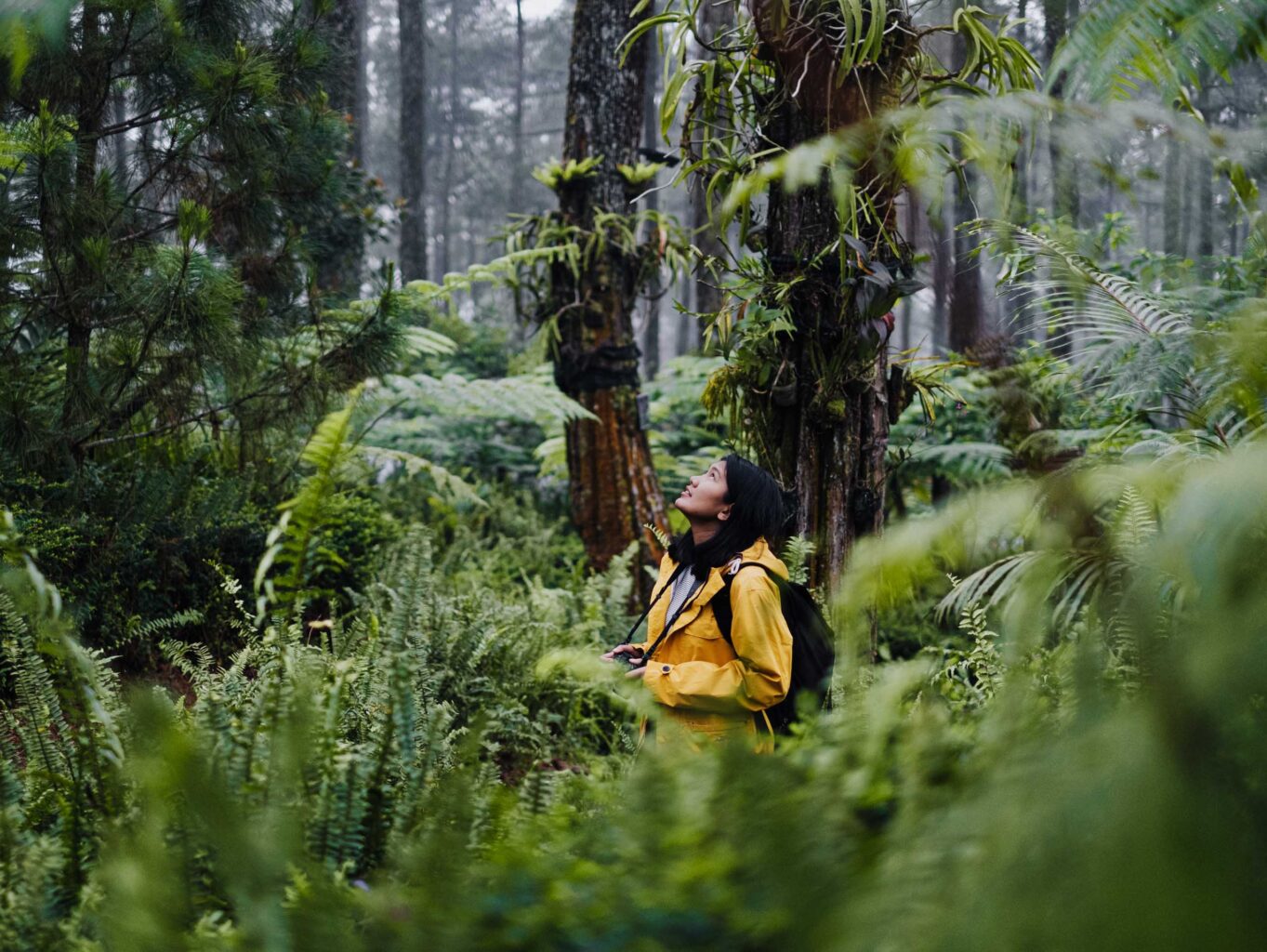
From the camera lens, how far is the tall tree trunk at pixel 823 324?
3.22 m

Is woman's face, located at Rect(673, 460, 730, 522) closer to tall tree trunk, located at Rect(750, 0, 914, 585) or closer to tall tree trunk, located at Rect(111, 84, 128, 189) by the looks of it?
tall tree trunk, located at Rect(750, 0, 914, 585)

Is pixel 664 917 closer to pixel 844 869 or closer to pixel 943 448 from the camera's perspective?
pixel 844 869

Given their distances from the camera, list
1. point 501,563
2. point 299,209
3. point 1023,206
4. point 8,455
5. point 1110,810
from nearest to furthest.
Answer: point 1110,810, point 1023,206, point 8,455, point 299,209, point 501,563

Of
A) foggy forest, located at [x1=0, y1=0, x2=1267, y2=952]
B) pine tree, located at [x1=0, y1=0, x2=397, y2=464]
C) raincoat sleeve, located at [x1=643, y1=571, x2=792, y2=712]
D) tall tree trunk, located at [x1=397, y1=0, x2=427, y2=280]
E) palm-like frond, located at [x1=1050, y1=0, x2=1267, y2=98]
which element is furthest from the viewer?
tall tree trunk, located at [x1=397, y1=0, x2=427, y2=280]

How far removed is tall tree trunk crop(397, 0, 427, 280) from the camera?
14.7 m

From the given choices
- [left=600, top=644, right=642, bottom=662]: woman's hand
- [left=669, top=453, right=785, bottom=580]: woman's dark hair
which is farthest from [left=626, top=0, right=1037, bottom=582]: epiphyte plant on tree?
[left=600, top=644, right=642, bottom=662]: woman's hand

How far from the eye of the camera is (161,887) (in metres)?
1.26

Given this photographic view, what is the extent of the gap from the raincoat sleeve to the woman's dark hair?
21 centimetres

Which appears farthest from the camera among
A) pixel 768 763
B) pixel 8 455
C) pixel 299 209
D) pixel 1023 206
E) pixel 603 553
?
pixel 603 553

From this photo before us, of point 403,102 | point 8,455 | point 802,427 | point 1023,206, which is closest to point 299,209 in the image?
point 8,455

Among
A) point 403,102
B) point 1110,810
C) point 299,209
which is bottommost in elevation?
point 1110,810

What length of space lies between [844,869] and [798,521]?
255cm

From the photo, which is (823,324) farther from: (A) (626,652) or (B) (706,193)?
(A) (626,652)

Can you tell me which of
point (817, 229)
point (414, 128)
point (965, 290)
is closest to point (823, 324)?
point (817, 229)
